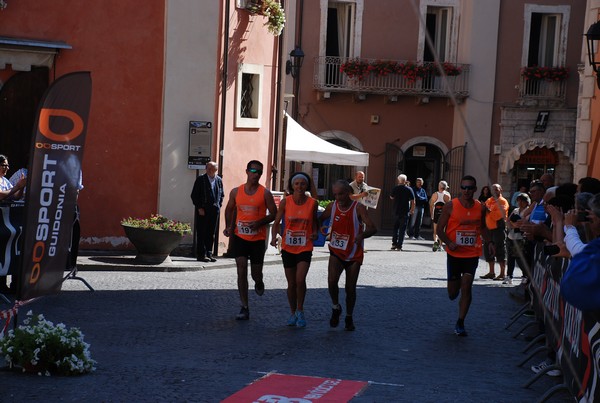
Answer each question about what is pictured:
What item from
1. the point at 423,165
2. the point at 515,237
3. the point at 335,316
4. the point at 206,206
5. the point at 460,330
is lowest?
the point at 460,330

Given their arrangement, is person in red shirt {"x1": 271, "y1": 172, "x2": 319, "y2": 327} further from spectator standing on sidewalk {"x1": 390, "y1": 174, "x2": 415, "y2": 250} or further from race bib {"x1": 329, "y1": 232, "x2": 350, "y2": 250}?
spectator standing on sidewalk {"x1": 390, "y1": 174, "x2": 415, "y2": 250}

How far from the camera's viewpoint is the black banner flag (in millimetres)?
9094

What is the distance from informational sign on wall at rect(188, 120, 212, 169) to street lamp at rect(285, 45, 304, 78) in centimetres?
874

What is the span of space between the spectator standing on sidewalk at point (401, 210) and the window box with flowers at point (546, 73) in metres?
10.2

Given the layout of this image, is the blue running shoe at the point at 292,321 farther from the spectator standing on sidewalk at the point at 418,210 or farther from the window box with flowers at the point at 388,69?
the window box with flowers at the point at 388,69

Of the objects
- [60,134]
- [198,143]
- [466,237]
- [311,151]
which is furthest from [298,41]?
[60,134]

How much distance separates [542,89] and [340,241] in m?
25.3

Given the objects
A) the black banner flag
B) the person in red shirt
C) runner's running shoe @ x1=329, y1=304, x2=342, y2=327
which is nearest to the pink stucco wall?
the person in red shirt

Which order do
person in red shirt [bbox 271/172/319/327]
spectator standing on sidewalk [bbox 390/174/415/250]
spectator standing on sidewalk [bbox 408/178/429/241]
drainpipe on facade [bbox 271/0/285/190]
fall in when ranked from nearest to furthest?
person in red shirt [bbox 271/172/319/327] < drainpipe on facade [bbox 271/0/285/190] < spectator standing on sidewalk [bbox 390/174/415/250] < spectator standing on sidewalk [bbox 408/178/429/241]

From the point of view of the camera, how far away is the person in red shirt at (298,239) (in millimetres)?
12055

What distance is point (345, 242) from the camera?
12039 mm

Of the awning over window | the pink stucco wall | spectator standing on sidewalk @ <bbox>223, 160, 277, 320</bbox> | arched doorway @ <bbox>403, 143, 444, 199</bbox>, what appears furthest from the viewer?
arched doorway @ <bbox>403, 143, 444, 199</bbox>

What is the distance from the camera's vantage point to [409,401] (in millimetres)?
8336

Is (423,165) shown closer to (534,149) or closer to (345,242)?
(534,149)
